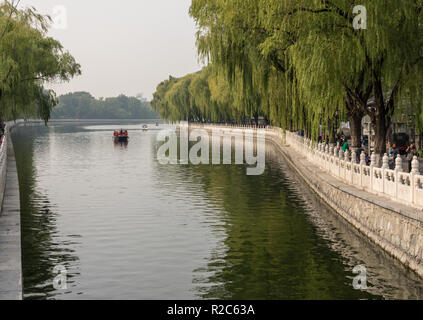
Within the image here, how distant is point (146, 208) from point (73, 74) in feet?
84.3

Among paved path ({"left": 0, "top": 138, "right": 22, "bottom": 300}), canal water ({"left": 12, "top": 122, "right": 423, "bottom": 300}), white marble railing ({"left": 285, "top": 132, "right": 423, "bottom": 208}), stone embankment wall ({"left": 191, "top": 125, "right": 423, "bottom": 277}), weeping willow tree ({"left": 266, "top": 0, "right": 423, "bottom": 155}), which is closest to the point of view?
paved path ({"left": 0, "top": 138, "right": 22, "bottom": 300})

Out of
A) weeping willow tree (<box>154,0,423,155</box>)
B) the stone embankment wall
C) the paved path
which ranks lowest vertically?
the paved path

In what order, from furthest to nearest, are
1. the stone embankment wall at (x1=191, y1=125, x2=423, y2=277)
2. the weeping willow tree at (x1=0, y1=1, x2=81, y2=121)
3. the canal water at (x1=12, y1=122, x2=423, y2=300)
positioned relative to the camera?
the weeping willow tree at (x1=0, y1=1, x2=81, y2=121) < the stone embankment wall at (x1=191, y1=125, x2=423, y2=277) < the canal water at (x1=12, y1=122, x2=423, y2=300)

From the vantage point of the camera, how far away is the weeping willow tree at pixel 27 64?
125 feet

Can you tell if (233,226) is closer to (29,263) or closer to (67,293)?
(29,263)

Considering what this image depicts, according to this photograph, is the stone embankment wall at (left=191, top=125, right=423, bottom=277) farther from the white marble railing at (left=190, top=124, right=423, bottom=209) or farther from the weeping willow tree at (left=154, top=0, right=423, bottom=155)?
the weeping willow tree at (left=154, top=0, right=423, bottom=155)

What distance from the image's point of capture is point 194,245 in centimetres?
1683

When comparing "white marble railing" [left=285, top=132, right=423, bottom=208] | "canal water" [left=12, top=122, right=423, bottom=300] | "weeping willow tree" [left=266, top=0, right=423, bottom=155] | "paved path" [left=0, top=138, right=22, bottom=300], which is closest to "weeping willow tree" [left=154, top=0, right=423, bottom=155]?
"weeping willow tree" [left=266, top=0, right=423, bottom=155]

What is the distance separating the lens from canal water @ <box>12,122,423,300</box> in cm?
1276

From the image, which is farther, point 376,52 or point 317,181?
point 317,181

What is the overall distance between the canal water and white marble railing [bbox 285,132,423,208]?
132 cm

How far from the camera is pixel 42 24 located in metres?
40.8

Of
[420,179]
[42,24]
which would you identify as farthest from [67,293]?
[42,24]

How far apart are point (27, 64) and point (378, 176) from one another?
28.2 meters
